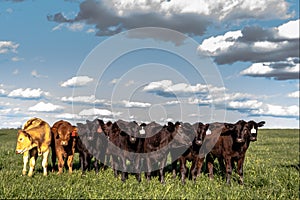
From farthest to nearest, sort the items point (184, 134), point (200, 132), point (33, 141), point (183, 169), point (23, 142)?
point (184, 134)
point (183, 169)
point (200, 132)
point (33, 141)
point (23, 142)

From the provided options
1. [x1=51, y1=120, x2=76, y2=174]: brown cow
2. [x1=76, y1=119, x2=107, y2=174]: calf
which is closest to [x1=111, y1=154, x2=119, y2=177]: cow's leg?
[x1=76, y1=119, x2=107, y2=174]: calf

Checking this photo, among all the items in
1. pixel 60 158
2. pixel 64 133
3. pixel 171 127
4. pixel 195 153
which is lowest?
pixel 60 158

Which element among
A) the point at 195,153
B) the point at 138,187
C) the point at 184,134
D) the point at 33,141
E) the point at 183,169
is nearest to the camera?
the point at 138,187

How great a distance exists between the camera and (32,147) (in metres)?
12.8

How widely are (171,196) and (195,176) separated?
362cm

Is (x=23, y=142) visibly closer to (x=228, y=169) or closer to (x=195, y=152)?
(x=195, y=152)

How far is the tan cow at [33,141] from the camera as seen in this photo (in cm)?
1252

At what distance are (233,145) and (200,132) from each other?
1673 millimetres

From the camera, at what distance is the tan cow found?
1252 centimetres

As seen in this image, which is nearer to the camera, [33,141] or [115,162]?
[33,141]

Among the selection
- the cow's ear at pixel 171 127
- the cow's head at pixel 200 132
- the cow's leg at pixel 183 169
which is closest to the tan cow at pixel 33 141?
the cow's ear at pixel 171 127

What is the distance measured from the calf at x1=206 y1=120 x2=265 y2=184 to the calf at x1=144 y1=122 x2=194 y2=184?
1523mm

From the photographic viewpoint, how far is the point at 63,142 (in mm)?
13836

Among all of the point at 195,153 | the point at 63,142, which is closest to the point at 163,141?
the point at 195,153
